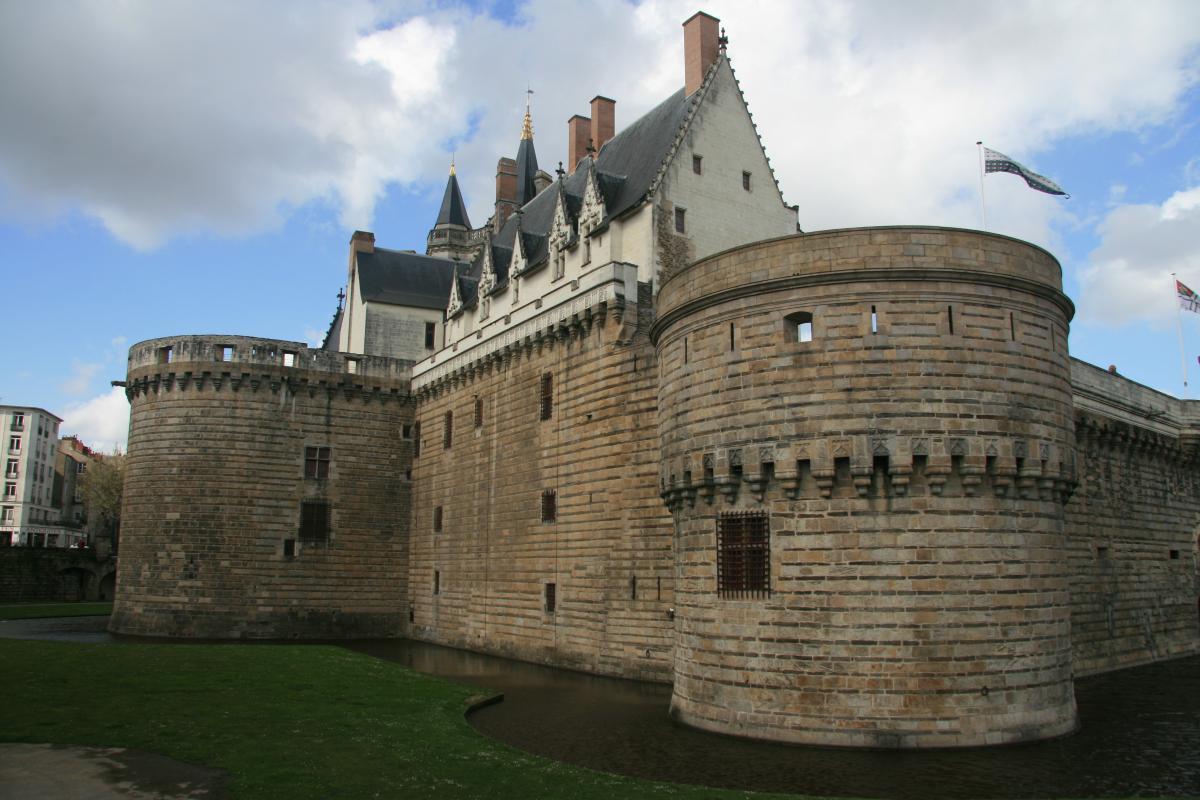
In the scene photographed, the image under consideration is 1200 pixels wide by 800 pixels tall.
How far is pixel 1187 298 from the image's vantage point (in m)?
35.5

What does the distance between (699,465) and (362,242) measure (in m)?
32.6

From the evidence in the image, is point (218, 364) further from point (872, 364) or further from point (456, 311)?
point (872, 364)

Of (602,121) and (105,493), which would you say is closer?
(602,121)

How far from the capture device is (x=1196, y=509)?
3681 cm

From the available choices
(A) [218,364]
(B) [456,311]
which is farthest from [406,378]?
(A) [218,364]

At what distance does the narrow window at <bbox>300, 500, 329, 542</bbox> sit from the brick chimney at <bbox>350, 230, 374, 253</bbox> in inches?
526

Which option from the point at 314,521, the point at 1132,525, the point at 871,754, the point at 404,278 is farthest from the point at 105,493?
the point at 871,754

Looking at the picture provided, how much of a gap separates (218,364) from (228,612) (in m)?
9.96

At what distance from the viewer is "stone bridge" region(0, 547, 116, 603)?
191 ft

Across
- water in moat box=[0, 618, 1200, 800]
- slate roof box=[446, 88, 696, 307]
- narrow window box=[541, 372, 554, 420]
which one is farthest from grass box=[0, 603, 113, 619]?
water in moat box=[0, 618, 1200, 800]

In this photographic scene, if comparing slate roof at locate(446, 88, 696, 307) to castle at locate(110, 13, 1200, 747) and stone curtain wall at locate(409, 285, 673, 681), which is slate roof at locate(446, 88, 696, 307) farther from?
stone curtain wall at locate(409, 285, 673, 681)

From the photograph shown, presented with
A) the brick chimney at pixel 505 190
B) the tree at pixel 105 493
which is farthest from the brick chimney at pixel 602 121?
the tree at pixel 105 493

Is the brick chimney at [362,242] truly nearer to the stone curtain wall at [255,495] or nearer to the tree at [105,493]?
the stone curtain wall at [255,495]

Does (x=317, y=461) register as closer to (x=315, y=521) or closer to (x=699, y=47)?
(x=315, y=521)
